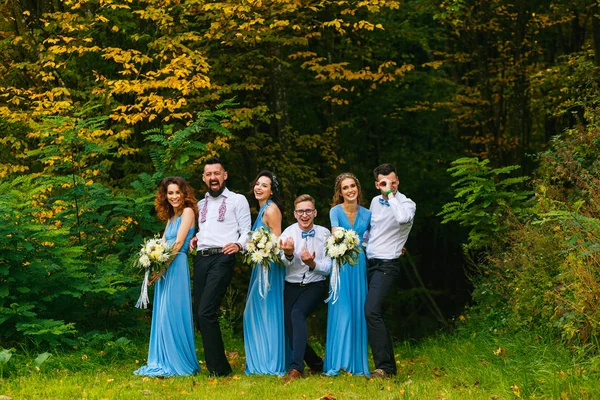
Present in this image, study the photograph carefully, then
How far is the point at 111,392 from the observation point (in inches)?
296

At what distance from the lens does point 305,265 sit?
29.1ft

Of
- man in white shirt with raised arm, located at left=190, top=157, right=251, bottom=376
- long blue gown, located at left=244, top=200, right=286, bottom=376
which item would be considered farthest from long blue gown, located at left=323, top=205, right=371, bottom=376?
man in white shirt with raised arm, located at left=190, top=157, right=251, bottom=376

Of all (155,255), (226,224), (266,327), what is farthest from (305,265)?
(155,255)

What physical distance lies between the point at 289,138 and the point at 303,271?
9.44 meters

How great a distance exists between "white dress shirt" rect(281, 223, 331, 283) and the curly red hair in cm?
118

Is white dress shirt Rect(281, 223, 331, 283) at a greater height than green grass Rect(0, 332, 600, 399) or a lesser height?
greater

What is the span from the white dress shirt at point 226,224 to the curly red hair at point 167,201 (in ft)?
0.86

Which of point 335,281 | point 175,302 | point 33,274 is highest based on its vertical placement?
point 33,274

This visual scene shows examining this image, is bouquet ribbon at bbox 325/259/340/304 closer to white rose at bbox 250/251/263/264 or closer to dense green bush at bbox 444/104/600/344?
white rose at bbox 250/251/263/264

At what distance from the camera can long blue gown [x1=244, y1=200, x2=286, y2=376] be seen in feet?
29.6

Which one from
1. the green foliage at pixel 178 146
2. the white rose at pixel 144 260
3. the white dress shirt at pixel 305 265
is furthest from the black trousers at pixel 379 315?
the green foliage at pixel 178 146

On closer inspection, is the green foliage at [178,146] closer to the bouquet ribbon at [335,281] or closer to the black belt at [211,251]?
the black belt at [211,251]

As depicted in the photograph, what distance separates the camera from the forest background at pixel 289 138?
32.7 ft

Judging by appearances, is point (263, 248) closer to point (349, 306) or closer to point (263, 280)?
point (263, 280)
